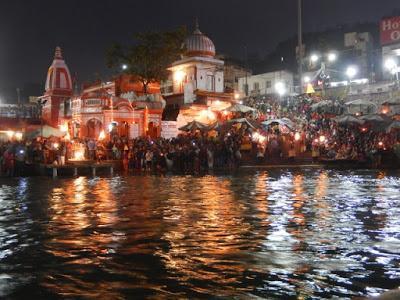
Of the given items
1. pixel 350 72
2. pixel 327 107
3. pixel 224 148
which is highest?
pixel 350 72

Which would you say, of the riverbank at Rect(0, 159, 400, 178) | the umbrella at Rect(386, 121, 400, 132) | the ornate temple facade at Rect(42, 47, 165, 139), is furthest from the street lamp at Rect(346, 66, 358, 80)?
the umbrella at Rect(386, 121, 400, 132)

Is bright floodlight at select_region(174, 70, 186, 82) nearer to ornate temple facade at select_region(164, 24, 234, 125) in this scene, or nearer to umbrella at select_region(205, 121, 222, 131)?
ornate temple facade at select_region(164, 24, 234, 125)

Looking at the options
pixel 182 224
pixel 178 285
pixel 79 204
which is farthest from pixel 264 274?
pixel 79 204

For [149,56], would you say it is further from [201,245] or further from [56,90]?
[201,245]

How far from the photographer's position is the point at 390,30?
164 feet

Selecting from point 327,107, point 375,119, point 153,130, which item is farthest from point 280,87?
point 375,119

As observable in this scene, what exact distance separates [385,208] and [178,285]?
8.64m

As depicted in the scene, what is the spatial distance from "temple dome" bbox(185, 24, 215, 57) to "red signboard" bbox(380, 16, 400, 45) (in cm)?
1692

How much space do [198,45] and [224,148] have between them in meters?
19.8

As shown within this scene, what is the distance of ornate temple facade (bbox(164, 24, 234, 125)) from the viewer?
4481 cm

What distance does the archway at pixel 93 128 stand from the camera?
40.6 meters

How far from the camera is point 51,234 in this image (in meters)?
10.5

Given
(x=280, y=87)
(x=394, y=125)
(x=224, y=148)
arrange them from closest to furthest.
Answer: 1. (x=394, y=125)
2. (x=224, y=148)
3. (x=280, y=87)

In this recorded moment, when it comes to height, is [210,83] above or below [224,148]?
above
